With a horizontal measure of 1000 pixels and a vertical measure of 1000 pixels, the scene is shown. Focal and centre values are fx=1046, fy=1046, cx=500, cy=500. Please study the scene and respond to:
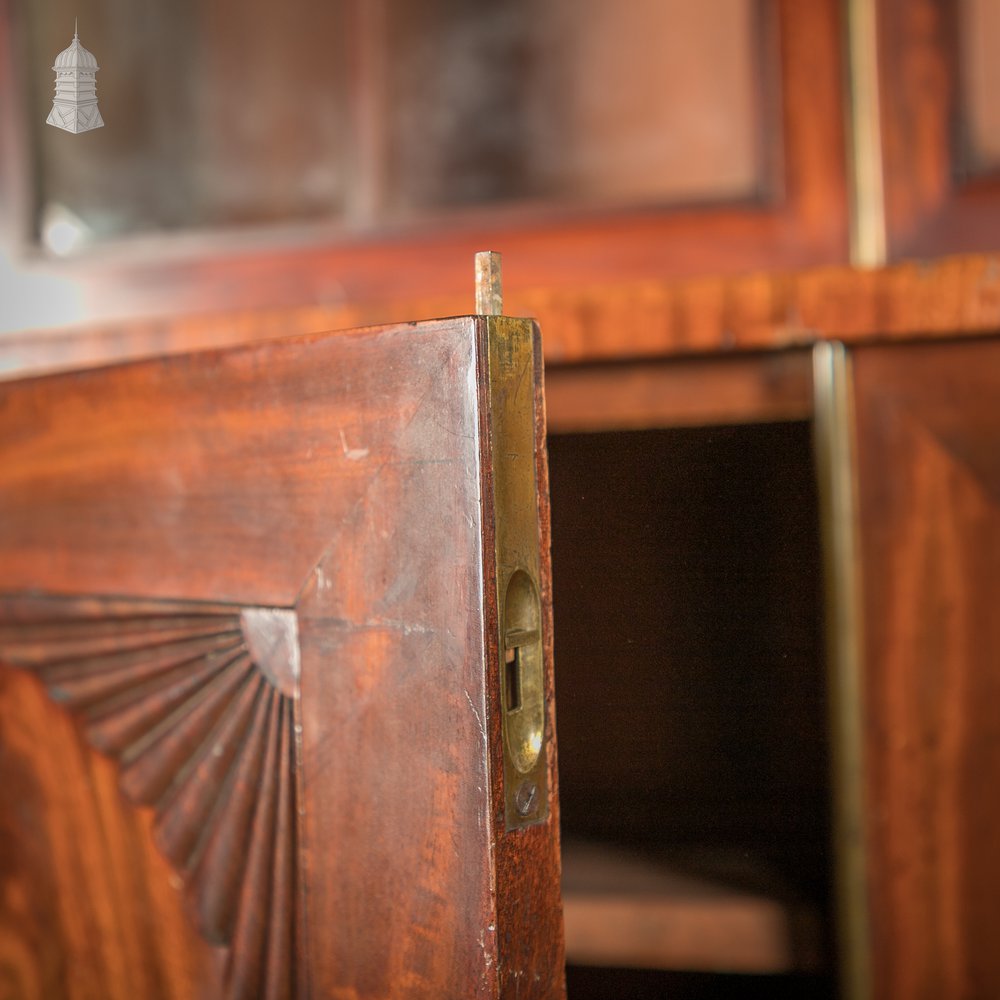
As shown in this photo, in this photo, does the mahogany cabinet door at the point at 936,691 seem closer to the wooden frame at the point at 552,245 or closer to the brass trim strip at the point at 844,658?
the brass trim strip at the point at 844,658

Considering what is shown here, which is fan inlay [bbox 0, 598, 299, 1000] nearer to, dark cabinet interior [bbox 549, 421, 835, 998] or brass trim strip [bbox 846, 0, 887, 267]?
dark cabinet interior [bbox 549, 421, 835, 998]

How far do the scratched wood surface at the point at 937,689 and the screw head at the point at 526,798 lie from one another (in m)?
0.31

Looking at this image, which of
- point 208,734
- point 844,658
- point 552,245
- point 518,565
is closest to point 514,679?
point 518,565

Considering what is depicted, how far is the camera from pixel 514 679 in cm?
34

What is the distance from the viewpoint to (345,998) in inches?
14.9

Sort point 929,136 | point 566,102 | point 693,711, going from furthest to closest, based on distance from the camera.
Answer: point 566,102 < point 929,136 < point 693,711

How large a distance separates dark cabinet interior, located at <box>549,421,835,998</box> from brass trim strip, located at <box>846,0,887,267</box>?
159 mm

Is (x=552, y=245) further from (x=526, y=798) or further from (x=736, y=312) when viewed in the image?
(x=526, y=798)

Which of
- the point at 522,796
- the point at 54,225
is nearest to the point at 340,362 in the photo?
the point at 522,796

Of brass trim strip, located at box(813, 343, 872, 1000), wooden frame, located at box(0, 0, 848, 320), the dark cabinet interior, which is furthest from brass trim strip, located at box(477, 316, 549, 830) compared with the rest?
wooden frame, located at box(0, 0, 848, 320)

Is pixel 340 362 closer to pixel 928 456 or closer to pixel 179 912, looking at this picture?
pixel 179 912

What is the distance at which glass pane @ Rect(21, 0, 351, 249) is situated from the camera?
833 millimetres

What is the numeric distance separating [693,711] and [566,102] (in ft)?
1.55

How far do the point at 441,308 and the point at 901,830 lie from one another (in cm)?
39
